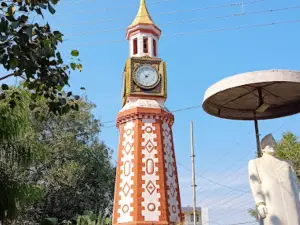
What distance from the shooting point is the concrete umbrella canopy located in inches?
252

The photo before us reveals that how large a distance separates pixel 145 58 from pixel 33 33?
13742 mm

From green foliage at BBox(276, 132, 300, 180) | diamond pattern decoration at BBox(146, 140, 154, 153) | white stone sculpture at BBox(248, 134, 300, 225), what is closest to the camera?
white stone sculpture at BBox(248, 134, 300, 225)

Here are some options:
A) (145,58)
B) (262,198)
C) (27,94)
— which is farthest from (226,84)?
(145,58)

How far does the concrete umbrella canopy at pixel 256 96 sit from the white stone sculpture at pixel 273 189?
0.50 metres

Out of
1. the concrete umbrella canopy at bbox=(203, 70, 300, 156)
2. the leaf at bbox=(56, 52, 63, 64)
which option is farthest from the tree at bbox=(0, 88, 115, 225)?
the leaf at bbox=(56, 52, 63, 64)

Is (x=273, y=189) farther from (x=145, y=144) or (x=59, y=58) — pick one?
(x=145, y=144)

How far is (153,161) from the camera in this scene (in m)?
16.5

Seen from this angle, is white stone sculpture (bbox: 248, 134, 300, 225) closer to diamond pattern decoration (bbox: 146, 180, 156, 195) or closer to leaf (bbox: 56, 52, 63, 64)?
leaf (bbox: 56, 52, 63, 64)

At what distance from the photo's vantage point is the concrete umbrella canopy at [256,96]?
6400 mm

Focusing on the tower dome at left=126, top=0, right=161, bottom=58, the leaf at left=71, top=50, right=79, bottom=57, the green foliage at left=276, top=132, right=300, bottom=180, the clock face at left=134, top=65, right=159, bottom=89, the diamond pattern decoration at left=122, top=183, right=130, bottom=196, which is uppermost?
the tower dome at left=126, top=0, right=161, bottom=58

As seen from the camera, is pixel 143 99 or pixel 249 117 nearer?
pixel 249 117

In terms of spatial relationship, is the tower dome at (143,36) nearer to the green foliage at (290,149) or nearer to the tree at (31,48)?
the green foliage at (290,149)

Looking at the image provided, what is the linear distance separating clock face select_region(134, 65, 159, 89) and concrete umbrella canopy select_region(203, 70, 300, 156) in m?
9.65

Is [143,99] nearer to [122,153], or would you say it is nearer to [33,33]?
[122,153]
